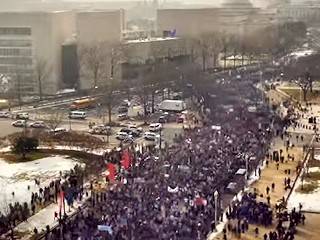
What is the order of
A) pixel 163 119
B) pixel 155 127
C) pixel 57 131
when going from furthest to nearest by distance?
pixel 163 119 < pixel 155 127 < pixel 57 131

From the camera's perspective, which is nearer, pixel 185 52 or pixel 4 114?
pixel 4 114

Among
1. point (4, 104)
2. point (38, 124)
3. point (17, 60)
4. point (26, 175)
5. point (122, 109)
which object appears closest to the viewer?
point (26, 175)

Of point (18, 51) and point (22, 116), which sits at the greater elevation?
point (18, 51)

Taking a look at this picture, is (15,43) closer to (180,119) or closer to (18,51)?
(18,51)

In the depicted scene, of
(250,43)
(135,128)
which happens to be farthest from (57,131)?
(250,43)

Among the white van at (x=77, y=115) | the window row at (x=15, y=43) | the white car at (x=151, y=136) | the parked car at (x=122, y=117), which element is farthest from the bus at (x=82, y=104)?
the white car at (x=151, y=136)

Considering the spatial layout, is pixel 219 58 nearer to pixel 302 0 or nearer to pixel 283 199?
pixel 283 199

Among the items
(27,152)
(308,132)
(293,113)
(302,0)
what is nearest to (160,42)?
(293,113)
